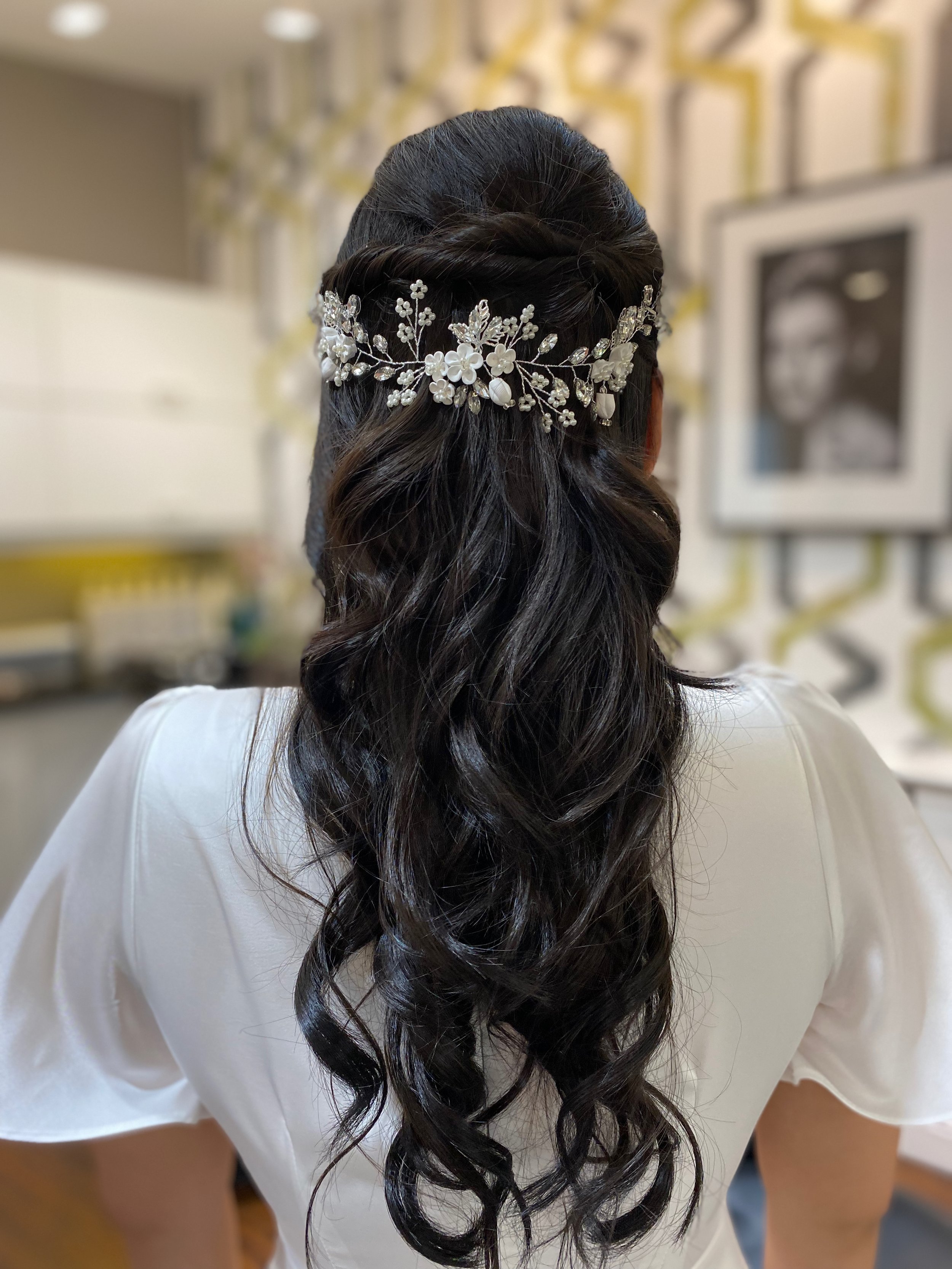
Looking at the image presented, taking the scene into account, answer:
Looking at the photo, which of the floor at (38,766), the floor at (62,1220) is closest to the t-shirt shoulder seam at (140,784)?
the floor at (62,1220)

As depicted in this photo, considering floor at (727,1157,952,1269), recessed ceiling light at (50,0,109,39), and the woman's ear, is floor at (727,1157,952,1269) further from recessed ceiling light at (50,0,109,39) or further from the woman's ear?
recessed ceiling light at (50,0,109,39)

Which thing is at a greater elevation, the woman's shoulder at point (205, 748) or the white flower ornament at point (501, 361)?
the white flower ornament at point (501, 361)

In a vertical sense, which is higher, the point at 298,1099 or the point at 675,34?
the point at 675,34

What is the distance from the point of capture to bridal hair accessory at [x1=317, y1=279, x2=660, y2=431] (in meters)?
0.50

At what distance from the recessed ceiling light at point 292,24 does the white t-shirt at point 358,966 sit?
10.6 ft

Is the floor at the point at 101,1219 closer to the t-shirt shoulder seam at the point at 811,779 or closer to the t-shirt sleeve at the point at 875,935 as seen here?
the t-shirt sleeve at the point at 875,935

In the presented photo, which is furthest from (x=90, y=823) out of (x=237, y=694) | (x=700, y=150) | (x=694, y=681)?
(x=700, y=150)

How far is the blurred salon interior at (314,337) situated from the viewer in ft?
6.68

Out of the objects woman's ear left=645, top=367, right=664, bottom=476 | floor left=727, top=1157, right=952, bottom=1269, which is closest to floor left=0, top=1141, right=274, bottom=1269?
floor left=727, top=1157, right=952, bottom=1269

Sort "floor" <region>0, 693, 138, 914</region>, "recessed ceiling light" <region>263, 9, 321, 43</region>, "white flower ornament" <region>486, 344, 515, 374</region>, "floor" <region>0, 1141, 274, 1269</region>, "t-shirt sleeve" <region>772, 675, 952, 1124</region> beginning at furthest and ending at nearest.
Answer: "recessed ceiling light" <region>263, 9, 321, 43</region> → "floor" <region>0, 693, 138, 914</region> → "floor" <region>0, 1141, 274, 1269</region> → "t-shirt sleeve" <region>772, 675, 952, 1124</region> → "white flower ornament" <region>486, 344, 515, 374</region>

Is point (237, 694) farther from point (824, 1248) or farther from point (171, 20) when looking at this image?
point (171, 20)

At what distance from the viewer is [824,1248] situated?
745 millimetres

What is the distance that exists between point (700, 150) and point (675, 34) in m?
0.29

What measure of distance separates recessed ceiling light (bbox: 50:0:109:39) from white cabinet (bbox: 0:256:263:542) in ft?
2.40
